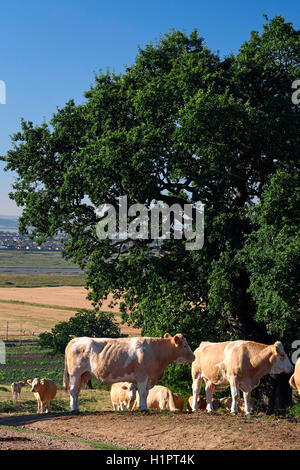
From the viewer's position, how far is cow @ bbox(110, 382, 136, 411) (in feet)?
77.3

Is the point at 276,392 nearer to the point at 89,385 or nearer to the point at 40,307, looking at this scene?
the point at 89,385

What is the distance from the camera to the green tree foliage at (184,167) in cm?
2278

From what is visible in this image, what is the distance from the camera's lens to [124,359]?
17109mm

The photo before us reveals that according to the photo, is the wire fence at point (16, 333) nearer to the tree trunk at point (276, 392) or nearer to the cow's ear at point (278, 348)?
the tree trunk at point (276, 392)

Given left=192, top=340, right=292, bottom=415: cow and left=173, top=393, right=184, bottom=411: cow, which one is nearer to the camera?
left=192, top=340, right=292, bottom=415: cow

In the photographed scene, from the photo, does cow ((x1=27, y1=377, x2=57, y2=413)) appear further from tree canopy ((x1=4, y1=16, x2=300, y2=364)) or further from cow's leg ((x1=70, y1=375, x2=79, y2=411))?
cow's leg ((x1=70, y1=375, x2=79, y2=411))

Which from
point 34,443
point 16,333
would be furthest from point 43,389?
point 16,333

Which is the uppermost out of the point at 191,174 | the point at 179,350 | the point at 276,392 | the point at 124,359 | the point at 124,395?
the point at 191,174

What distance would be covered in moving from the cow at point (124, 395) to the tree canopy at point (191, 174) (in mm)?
2553

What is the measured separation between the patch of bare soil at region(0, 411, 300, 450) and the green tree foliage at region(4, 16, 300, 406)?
6.01m

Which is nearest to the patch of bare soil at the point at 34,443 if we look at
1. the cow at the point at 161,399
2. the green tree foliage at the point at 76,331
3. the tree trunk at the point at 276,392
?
the cow at the point at 161,399

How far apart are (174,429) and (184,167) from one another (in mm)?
12652

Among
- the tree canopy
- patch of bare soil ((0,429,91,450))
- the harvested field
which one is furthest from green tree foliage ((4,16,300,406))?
the harvested field
